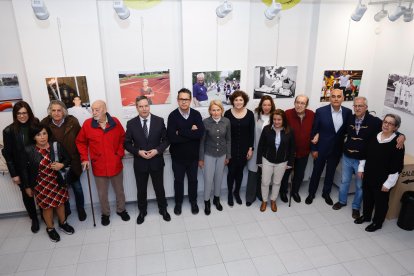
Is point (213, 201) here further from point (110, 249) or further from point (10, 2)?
point (10, 2)

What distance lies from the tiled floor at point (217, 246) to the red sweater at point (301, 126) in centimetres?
102

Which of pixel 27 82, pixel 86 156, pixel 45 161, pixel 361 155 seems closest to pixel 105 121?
pixel 86 156

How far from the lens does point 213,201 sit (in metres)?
4.56

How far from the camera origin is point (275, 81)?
15.5 ft

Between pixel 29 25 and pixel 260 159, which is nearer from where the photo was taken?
pixel 29 25

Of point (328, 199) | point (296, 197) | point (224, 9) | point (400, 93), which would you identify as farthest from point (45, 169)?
point (400, 93)

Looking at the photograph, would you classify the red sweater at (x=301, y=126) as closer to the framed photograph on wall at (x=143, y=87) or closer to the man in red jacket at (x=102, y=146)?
the framed photograph on wall at (x=143, y=87)

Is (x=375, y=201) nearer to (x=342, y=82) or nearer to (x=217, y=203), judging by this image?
(x=342, y=82)

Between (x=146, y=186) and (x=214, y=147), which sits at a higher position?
(x=214, y=147)

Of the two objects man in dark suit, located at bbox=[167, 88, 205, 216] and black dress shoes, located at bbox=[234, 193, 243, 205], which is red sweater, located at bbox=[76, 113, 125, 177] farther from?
black dress shoes, located at bbox=[234, 193, 243, 205]

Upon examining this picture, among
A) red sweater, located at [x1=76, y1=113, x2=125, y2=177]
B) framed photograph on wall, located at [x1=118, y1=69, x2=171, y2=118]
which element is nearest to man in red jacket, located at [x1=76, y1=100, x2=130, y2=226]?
red sweater, located at [x1=76, y1=113, x2=125, y2=177]

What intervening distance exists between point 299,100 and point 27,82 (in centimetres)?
353

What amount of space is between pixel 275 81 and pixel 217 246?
260cm

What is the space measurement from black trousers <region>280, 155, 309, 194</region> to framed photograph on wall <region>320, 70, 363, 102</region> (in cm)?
111
